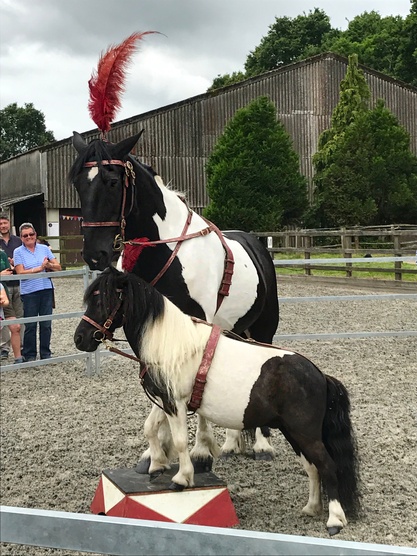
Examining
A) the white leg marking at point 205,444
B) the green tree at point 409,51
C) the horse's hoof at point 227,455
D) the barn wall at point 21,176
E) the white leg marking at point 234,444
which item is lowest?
the horse's hoof at point 227,455

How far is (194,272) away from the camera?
12.3ft

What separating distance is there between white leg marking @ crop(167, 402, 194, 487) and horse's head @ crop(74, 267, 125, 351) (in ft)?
1.71

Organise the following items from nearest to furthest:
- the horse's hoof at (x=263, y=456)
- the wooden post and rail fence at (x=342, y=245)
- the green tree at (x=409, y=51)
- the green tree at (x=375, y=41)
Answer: the horse's hoof at (x=263, y=456), the wooden post and rail fence at (x=342, y=245), the green tree at (x=409, y=51), the green tree at (x=375, y=41)

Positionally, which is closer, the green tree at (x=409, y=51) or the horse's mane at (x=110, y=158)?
the horse's mane at (x=110, y=158)

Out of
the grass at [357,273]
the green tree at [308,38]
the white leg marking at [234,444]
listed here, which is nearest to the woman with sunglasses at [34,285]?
the white leg marking at [234,444]

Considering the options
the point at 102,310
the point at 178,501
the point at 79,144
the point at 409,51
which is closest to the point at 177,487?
the point at 178,501

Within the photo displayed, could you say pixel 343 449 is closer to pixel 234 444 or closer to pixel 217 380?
pixel 217 380

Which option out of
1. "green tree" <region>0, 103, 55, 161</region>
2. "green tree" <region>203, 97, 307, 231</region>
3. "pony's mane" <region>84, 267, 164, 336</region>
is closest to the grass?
Answer: "green tree" <region>203, 97, 307, 231</region>

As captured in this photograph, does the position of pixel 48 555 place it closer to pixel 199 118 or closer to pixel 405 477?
pixel 405 477

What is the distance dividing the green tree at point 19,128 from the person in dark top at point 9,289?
194ft

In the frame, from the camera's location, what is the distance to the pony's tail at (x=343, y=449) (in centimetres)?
334

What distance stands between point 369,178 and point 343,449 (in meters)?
20.4

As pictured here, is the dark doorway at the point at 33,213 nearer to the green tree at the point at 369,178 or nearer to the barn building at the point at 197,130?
the barn building at the point at 197,130

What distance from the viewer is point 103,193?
3.50 metres
